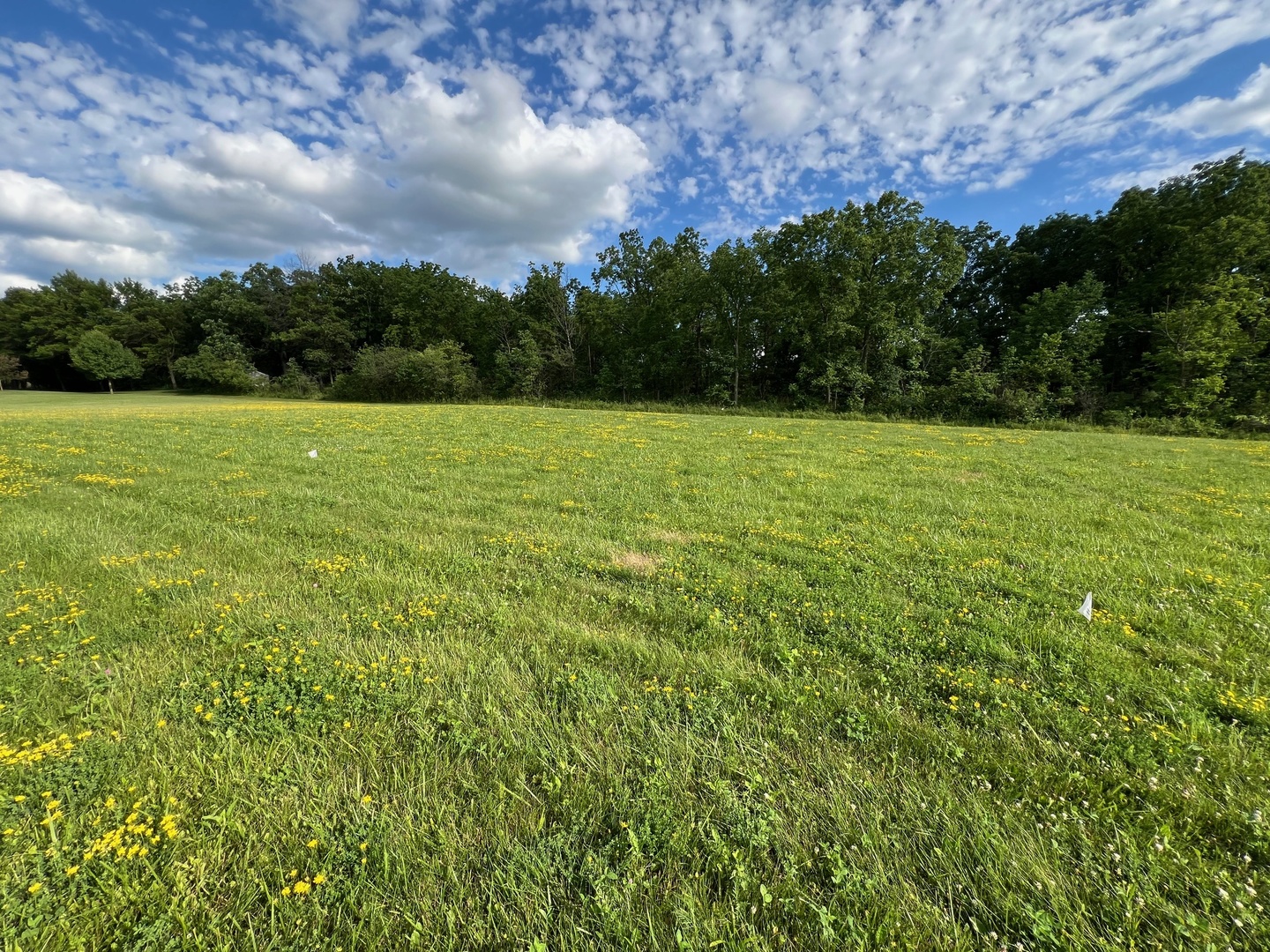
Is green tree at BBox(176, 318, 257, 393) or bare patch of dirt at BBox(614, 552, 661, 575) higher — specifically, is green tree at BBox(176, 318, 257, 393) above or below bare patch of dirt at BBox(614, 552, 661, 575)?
above

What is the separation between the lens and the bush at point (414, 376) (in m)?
41.3

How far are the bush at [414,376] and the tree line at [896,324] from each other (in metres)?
0.21

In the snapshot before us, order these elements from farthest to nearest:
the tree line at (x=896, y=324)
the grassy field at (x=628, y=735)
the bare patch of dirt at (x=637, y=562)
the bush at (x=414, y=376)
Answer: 1. the bush at (x=414, y=376)
2. the tree line at (x=896, y=324)
3. the bare patch of dirt at (x=637, y=562)
4. the grassy field at (x=628, y=735)

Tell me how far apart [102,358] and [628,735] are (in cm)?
8757

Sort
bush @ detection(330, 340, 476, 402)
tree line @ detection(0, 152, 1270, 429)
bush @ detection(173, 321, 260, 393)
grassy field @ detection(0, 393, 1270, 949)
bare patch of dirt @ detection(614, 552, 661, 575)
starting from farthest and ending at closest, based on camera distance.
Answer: bush @ detection(173, 321, 260, 393)
bush @ detection(330, 340, 476, 402)
tree line @ detection(0, 152, 1270, 429)
bare patch of dirt @ detection(614, 552, 661, 575)
grassy field @ detection(0, 393, 1270, 949)

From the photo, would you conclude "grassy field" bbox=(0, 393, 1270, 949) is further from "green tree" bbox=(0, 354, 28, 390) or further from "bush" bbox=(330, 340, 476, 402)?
"green tree" bbox=(0, 354, 28, 390)

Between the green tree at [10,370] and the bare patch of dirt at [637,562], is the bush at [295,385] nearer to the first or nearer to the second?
the green tree at [10,370]

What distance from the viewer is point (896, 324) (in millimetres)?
31547

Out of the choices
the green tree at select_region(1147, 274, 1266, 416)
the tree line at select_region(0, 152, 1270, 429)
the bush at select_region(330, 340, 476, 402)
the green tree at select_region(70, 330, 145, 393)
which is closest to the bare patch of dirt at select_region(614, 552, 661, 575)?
the tree line at select_region(0, 152, 1270, 429)

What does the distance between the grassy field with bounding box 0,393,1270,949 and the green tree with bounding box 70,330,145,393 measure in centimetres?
7850

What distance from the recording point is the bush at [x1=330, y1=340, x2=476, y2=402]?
41.3 meters

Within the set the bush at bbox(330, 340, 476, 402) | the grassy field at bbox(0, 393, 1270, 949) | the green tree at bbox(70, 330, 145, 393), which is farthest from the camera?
the green tree at bbox(70, 330, 145, 393)

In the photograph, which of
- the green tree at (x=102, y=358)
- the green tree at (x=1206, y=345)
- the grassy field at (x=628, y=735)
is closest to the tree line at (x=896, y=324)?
the green tree at (x=1206, y=345)

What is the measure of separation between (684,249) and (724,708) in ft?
147
